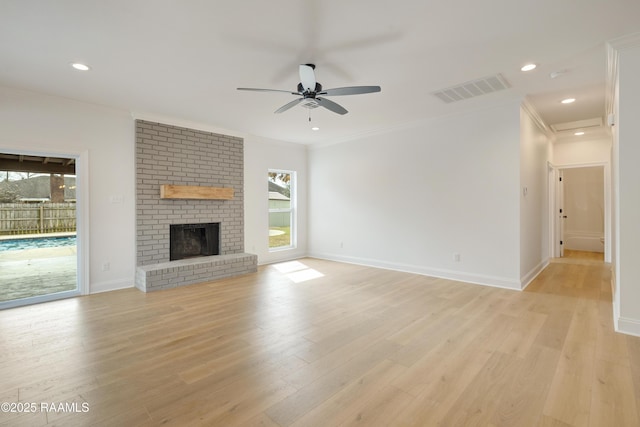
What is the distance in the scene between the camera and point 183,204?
521cm

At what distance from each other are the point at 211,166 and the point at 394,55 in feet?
12.6

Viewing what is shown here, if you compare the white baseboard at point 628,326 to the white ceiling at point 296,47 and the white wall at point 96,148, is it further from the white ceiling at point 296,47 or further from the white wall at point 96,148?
the white wall at point 96,148

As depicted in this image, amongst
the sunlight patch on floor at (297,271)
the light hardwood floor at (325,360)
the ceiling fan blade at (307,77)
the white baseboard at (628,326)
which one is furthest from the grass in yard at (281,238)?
the white baseboard at (628,326)

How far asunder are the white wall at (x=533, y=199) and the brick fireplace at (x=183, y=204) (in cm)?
447

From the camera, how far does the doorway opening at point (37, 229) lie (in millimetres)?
3816

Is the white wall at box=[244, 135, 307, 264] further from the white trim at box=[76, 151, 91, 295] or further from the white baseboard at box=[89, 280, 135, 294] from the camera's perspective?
the white trim at box=[76, 151, 91, 295]

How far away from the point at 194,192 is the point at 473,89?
14.8ft

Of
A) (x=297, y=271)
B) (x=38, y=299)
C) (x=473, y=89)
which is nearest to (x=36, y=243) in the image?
(x=38, y=299)

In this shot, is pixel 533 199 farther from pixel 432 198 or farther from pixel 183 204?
pixel 183 204

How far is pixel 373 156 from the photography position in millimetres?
5953

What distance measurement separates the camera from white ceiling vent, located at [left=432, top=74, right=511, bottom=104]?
3595 millimetres

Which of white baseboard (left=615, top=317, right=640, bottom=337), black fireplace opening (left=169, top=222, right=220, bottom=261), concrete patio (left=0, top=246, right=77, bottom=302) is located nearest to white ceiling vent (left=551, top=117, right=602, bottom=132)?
white baseboard (left=615, top=317, right=640, bottom=337)

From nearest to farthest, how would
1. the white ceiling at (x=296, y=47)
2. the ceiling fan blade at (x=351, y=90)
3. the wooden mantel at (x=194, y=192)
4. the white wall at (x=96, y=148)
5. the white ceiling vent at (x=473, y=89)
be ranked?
1. the white ceiling at (x=296, y=47)
2. the ceiling fan blade at (x=351, y=90)
3. the white ceiling vent at (x=473, y=89)
4. the white wall at (x=96, y=148)
5. the wooden mantel at (x=194, y=192)

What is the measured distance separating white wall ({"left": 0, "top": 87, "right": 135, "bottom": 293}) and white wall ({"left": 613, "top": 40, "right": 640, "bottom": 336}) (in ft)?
19.8
